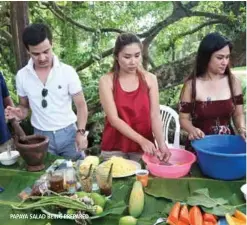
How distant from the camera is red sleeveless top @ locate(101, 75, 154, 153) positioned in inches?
90.4

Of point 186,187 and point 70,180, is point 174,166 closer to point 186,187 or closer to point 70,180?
point 186,187

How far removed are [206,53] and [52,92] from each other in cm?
105

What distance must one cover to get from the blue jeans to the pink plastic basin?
1.91 feet

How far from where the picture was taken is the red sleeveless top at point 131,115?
7.54ft

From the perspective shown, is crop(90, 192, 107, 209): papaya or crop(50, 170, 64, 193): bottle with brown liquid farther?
crop(50, 170, 64, 193): bottle with brown liquid

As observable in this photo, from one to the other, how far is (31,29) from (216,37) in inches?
46.1

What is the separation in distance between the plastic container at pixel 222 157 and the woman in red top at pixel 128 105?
0.31 m

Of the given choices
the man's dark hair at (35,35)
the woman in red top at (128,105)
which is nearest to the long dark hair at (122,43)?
the woman in red top at (128,105)

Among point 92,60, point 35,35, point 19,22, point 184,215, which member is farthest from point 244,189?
point 92,60

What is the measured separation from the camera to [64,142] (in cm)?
245

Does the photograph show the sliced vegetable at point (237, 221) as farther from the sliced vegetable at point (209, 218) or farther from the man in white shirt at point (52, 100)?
the man in white shirt at point (52, 100)

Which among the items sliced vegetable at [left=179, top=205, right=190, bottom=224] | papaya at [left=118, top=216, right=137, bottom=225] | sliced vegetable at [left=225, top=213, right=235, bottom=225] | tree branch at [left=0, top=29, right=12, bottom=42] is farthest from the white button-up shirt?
tree branch at [left=0, top=29, right=12, bottom=42]

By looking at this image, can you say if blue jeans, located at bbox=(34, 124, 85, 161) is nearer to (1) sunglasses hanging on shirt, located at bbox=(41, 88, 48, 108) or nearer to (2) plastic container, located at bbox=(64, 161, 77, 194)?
(1) sunglasses hanging on shirt, located at bbox=(41, 88, 48, 108)

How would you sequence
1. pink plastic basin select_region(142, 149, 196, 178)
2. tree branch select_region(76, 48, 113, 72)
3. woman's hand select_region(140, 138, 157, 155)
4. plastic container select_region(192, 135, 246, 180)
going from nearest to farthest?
1. plastic container select_region(192, 135, 246, 180)
2. pink plastic basin select_region(142, 149, 196, 178)
3. woman's hand select_region(140, 138, 157, 155)
4. tree branch select_region(76, 48, 113, 72)
